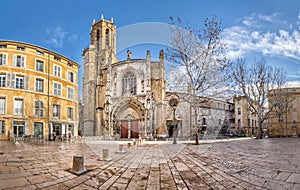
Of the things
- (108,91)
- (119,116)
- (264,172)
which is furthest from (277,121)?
(264,172)

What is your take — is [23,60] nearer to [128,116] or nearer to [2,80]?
[2,80]

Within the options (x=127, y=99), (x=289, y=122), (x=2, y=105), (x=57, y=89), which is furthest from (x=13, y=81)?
(x=289, y=122)

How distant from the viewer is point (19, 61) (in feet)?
62.6

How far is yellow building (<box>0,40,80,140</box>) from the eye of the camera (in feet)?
58.2

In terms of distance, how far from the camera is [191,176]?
3.65 m

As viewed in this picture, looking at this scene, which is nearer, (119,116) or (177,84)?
(177,84)

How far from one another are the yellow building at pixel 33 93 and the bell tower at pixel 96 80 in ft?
18.0

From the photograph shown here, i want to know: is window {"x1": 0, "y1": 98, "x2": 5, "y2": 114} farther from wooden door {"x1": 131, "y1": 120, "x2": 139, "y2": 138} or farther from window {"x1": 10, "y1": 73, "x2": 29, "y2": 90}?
wooden door {"x1": 131, "y1": 120, "x2": 139, "y2": 138}

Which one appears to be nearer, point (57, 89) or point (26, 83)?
point (26, 83)

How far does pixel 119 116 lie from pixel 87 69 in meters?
11.4

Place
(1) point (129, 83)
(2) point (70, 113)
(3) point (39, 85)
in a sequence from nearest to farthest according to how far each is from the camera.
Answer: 1. (3) point (39, 85)
2. (2) point (70, 113)
3. (1) point (129, 83)

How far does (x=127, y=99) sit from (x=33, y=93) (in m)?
11.6

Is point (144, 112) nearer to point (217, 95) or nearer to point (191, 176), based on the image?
point (217, 95)

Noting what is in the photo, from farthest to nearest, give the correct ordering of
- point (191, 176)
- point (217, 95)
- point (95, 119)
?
point (95, 119)
point (217, 95)
point (191, 176)
